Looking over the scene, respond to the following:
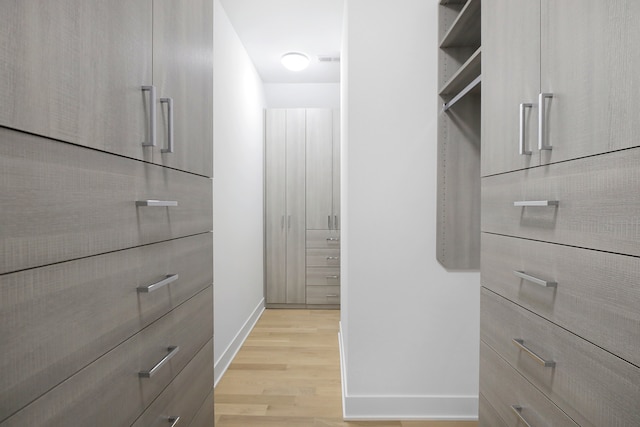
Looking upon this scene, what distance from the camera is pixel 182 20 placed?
3.90 ft

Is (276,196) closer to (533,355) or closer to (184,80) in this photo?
(184,80)

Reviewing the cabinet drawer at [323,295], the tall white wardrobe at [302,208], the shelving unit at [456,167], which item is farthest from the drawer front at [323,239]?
the shelving unit at [456,167]

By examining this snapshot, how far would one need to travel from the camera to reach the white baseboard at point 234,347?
264cm

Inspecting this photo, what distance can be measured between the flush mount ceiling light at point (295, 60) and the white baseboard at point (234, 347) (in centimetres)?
252

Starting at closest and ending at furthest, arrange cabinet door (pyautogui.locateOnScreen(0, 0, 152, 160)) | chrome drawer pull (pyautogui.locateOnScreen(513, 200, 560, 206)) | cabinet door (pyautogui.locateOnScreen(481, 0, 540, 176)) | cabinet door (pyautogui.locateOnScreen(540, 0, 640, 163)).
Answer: cabinet door (pyautogui.locateOnScreen(0, 0, 152, 160)) < cabinet door (pyautogui.locateOnScreen(540, 0, 640, 163)) < chrome drawer pull (pyautogui.locateOnScreen(513, 200, 560, 206)) < cabinet door (pyautogui.locateOnScreen(481, 0, 540, 176))

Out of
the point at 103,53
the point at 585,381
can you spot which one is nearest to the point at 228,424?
the point at 585,381

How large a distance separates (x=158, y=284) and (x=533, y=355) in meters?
0.95

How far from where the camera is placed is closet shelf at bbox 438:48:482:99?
1644 millimetres

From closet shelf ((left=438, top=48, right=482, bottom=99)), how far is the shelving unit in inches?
1.3

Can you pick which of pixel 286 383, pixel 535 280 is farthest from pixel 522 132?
pixel 286 383

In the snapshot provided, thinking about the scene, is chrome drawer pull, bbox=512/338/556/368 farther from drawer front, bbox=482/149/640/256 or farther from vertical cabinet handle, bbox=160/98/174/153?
vertical cabinet handle, bbox=160/98/174/153

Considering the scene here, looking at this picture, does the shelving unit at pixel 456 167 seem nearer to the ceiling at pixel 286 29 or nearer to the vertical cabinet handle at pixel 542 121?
the ceiling at pixel 286 29

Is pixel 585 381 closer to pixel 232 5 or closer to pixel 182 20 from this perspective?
pixel 182 20

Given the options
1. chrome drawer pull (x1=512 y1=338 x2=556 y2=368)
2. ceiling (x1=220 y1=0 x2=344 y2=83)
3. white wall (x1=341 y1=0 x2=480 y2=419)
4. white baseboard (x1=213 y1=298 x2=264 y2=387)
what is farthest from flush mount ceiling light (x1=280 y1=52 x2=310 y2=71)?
chrome drawer pull (x1=512 y1=338 x2=556 y2=368)
